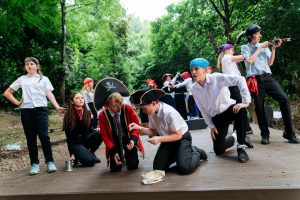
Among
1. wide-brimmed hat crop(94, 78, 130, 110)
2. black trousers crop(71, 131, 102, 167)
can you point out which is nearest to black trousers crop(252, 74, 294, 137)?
wide-brimmed hat crop(94, 78, 130, 110)

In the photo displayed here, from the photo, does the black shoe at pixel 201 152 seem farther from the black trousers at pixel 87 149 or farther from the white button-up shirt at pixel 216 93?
the black trousers at pixel 87 149

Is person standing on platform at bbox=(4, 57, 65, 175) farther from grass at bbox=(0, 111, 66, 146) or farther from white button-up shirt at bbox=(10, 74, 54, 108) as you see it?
grass at bbox=(0, 111, 66, 146)

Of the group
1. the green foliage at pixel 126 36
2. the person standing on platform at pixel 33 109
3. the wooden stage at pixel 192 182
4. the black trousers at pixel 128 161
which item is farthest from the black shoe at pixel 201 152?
the green foliage at pixel 126 36

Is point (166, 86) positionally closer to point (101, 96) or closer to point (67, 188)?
point (101, 96)

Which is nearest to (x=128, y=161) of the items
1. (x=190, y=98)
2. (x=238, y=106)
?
(x=238, y=106)

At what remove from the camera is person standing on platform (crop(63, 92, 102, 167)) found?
5.20 m

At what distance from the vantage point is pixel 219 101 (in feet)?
14.9

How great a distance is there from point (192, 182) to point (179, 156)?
58cm

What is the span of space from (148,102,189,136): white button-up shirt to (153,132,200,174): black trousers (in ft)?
0.65

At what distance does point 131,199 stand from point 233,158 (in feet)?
5.66

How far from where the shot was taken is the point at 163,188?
3.38 metres

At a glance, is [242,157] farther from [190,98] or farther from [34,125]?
[190,98]

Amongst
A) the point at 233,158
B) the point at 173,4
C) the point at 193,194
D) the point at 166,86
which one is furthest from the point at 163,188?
the point at 173,4

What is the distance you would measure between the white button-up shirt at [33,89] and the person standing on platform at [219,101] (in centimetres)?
205
